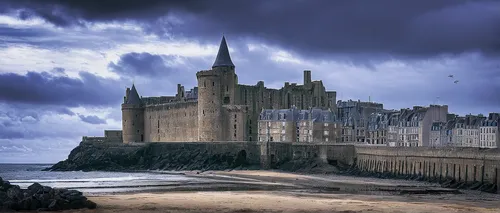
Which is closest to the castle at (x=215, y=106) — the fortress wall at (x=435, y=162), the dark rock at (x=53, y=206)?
the fortress wall at (x=435, y=162)

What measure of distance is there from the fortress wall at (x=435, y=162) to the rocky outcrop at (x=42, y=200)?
21.8 metres

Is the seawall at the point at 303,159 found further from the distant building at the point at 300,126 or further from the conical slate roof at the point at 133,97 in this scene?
the conical slate roof at the point at 133,97

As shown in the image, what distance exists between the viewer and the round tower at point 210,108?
266 feet

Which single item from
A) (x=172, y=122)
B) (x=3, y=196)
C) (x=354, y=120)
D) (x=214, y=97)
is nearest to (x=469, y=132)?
(x=354, y=120)

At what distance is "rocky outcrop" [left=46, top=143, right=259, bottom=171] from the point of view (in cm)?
7350

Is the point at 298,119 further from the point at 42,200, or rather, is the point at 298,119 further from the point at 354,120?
the point at 42,200

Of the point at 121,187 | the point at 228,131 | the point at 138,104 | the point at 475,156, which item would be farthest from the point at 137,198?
the point at 138,104

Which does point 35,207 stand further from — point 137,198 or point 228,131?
point 228,131

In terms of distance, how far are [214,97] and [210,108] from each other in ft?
3.74

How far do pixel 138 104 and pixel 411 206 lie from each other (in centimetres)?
6652

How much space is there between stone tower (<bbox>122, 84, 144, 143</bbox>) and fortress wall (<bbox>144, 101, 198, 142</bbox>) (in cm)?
69

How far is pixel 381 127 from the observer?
8194cm

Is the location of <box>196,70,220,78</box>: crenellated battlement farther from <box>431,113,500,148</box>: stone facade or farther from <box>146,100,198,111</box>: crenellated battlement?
<box>431,113,500,148</box>: stone facade

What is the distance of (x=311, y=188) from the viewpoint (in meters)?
46.4
